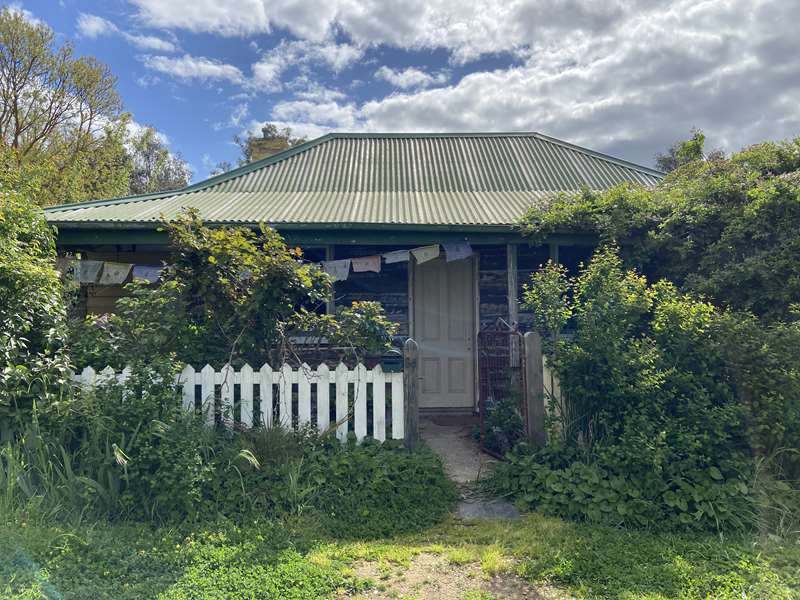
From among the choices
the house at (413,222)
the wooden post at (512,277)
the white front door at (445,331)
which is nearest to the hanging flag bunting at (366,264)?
the house at (413,222)

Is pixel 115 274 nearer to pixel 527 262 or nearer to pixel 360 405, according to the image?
pixel 360 405

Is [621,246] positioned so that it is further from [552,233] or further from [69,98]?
[69,98]

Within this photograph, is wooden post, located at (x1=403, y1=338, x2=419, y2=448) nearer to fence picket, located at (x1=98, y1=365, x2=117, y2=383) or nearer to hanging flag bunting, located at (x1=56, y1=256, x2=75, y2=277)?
fence picket, located at (x1=98, y1=365, x2=117, y2=383)

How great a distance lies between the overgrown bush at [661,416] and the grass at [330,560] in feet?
0.97

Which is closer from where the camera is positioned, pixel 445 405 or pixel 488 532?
pixel 488 532

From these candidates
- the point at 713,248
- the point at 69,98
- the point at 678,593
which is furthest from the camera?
the point at 69,98

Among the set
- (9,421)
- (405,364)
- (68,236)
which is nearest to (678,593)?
(405,364)

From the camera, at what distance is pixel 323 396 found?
14.7 feet

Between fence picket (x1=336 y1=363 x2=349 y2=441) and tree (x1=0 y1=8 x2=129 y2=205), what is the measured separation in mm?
17941

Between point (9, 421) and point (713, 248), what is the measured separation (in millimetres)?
7308

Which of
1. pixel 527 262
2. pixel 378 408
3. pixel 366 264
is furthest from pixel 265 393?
pixel 527 262

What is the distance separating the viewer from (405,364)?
15.1 ft

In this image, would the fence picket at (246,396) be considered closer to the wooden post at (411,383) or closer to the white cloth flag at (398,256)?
the wooden post at (411,383)

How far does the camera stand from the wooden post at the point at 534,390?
4.51 metres
